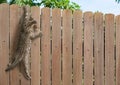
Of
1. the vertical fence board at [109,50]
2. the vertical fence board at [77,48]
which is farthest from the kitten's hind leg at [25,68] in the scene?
the vertical fence board at [109,50]

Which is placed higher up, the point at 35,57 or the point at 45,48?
the point at 45,48

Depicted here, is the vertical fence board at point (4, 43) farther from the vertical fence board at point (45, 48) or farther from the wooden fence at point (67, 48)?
the vertical fence board at point (45, 48)

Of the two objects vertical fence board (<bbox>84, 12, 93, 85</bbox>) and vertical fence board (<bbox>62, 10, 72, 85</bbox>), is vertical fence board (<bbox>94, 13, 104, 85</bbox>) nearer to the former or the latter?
vertical fence board (<bbox>84, 12, 93, 85</bbox>)

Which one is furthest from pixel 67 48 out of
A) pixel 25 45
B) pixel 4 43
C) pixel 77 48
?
pixel 4 43

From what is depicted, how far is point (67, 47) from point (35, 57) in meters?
0.48

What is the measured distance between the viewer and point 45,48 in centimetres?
537

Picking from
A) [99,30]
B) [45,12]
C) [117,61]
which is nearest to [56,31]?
[45,12]

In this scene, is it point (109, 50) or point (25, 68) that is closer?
point (25, 68)

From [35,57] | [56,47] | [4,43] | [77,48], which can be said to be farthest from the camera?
[77,48]

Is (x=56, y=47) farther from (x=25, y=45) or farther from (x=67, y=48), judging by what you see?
(x=25, y=45)

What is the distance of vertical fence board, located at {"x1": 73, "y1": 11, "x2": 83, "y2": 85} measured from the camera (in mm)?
5590

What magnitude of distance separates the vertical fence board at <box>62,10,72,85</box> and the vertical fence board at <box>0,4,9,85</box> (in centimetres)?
77

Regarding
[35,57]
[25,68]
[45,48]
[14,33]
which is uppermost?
[14,33]

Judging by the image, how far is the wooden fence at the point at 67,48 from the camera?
17.0ft
